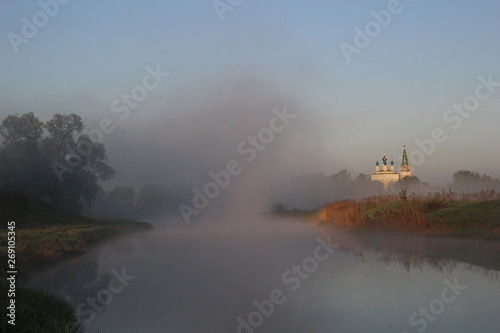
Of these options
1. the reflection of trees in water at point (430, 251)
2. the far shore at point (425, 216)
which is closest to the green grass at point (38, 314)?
the reflection of trees in water at point (430, 251)

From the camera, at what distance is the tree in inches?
2121

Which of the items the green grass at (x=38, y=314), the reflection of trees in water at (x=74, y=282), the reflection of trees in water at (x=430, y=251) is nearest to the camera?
the green grass at (x=38, y=314)

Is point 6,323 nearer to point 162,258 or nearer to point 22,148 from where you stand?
point 162,258

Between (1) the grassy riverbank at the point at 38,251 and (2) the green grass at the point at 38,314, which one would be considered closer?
(2) the green grass at the point at 38,314

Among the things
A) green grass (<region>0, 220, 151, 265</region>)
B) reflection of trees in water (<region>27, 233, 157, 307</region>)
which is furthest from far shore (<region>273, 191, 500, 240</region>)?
green grass (<region>0, 220, 151, 265</region>)

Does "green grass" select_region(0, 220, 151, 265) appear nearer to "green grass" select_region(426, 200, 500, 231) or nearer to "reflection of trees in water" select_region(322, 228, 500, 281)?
"reflection of trees in water" select_region(322, 228, 500, 281)

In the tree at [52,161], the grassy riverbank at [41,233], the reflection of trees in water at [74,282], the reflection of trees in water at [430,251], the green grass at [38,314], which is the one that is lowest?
the green grass at [38,314]

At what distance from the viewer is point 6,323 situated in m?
7.48

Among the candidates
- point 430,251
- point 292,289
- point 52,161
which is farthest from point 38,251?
point 52,161

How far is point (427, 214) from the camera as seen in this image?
93.4ft

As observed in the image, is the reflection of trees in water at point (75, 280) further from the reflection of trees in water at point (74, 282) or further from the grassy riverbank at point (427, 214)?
the grassy riverbank at point (427, 214)

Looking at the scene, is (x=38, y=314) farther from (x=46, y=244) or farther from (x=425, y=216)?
(x=425, y=216)

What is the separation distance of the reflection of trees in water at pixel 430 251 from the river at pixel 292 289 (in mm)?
47

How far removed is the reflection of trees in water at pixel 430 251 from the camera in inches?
622
